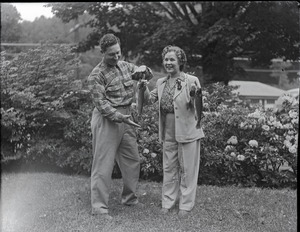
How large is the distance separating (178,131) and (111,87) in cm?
90

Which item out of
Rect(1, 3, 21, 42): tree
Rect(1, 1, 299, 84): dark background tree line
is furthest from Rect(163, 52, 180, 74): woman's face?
Rect(1, 3, 21, 42): tree

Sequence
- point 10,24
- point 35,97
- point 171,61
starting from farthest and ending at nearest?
point 10,24, point 35,97, point 171,61

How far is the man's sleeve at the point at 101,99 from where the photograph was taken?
4.86 metres

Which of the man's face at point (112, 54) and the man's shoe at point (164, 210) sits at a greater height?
the man's face at point (112, 54)

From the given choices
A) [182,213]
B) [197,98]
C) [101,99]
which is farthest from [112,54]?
[182,213]

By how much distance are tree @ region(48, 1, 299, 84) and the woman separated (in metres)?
6.05

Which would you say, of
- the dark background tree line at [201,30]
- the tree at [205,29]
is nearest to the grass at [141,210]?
the dark background tree line at [201,30]

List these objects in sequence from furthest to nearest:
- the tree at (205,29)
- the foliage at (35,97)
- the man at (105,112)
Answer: the tree at (205,29) < the foliage at (35,97) < the man at (105,112)

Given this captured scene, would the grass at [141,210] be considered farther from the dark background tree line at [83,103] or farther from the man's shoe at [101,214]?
the dark background tree line at [83,103]

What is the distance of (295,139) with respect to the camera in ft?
23.6

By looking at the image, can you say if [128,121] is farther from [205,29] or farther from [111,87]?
[205,29]

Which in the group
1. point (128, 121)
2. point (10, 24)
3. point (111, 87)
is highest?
point (10, 24)

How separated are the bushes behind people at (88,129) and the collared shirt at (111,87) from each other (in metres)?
2.06

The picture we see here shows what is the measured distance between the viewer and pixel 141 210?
5344 mm
